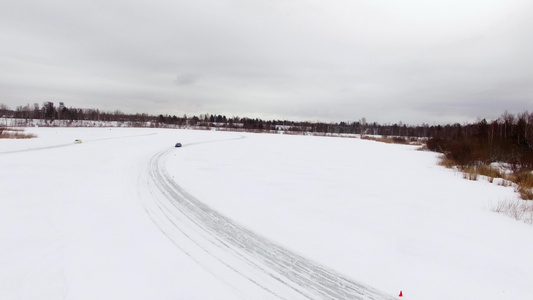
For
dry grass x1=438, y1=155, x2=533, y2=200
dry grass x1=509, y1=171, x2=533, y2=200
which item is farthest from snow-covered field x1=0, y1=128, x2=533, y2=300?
dry grass x1=438, y1=155, x2=533, y2=200

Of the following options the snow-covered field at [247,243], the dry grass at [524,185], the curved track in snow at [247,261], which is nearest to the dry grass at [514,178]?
the dry grass at [524,185]

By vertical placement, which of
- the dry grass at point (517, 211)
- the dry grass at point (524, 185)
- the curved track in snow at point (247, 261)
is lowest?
the curved track in snow at point (247, 261)

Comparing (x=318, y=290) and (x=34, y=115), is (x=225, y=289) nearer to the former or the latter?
(x=318, y=290)

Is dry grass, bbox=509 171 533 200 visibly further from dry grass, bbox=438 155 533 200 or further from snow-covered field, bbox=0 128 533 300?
snow-covered field, bbox=0 128 533 300

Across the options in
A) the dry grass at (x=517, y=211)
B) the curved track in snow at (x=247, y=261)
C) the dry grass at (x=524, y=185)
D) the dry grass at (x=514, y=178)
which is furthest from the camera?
the dry grass at (x=514, y=178)

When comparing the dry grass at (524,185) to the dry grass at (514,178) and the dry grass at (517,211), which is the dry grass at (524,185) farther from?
the dry grass at (517,211)

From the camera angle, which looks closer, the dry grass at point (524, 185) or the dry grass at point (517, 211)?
the dry grass at point (517, 211)

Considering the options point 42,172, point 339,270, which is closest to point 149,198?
point 339,270

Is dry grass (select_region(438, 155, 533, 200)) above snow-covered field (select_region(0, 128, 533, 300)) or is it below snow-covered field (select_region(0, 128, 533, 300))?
above
